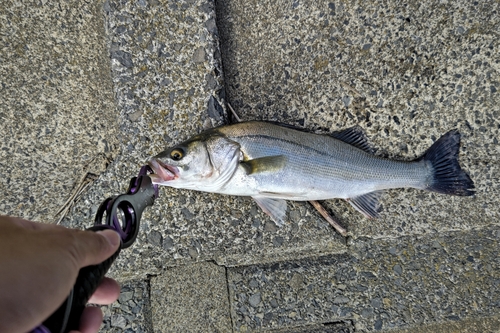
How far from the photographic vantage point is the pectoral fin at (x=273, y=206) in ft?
8.30

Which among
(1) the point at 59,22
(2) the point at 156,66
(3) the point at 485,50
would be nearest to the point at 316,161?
(2) the point at 156,66

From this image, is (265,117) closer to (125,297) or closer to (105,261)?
(105,261)

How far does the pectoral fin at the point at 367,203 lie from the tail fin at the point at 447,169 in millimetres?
381

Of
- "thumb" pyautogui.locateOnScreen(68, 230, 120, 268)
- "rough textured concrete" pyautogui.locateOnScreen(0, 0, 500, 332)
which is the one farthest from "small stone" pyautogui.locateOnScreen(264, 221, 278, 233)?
"thumb" pyautogui.locateOnScreen(68, 230, 120, 268)

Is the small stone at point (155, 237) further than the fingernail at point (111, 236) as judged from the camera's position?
Yes

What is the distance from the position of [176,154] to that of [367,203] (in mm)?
1450

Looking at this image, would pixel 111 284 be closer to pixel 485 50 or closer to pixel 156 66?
pixel 156 66

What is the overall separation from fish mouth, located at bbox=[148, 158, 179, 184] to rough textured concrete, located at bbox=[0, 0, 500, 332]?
36 centimetres

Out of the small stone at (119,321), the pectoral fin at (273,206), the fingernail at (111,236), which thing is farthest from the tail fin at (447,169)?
the small stone at (119,321)

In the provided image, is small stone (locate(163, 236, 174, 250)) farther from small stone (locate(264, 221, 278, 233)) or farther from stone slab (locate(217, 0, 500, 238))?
stone slab (locate(217, 0, 500, 238))

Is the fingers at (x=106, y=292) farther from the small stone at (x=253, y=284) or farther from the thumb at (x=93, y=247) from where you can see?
the small stone at (x=253, y=284)

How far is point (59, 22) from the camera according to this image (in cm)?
271

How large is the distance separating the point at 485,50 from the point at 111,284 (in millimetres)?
3125

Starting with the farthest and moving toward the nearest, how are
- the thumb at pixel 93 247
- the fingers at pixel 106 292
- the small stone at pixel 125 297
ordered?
the small stone at pixel 125 297, the fingers at pixel 106 292, the thumb at pixel 93 247
